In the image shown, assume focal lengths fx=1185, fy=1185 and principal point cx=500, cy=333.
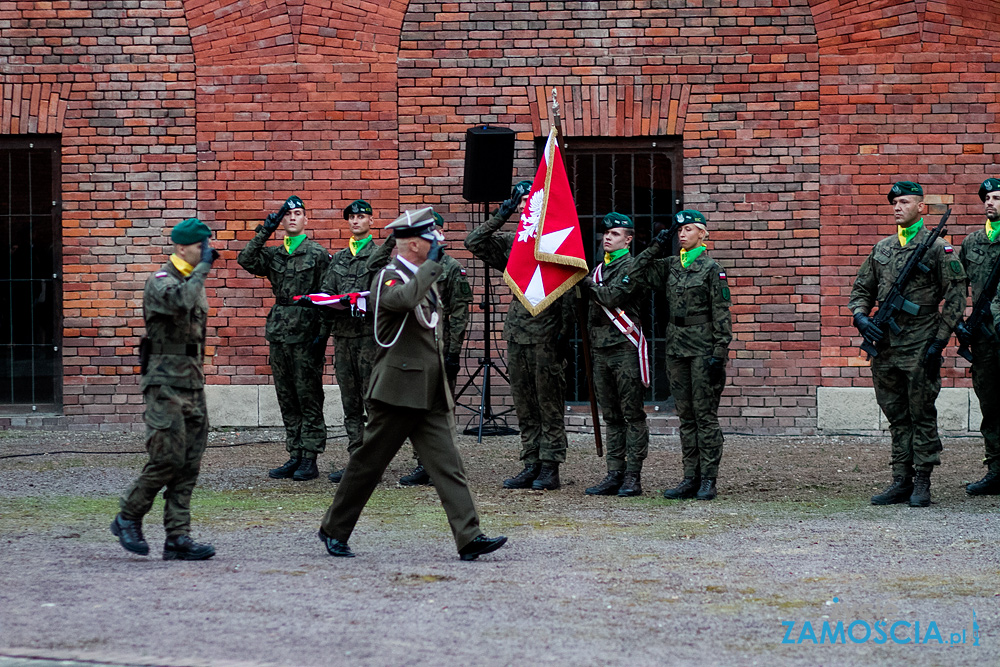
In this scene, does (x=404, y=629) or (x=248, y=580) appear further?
(x=248, y=580)

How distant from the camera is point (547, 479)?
8.62 meters

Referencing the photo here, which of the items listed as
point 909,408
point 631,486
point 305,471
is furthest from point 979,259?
point 305,471

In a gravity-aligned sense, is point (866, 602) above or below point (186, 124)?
below

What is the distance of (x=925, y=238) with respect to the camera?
7.93m

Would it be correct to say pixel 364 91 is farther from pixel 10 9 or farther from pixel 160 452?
pixel 160 452

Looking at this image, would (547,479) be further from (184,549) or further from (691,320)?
(184,549)

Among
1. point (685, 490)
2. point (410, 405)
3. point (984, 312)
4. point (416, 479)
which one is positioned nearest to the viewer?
point (410, 405)

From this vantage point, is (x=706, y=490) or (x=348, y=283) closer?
(x=706, y=490)

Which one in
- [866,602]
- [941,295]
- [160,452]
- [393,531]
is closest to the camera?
[866,602]

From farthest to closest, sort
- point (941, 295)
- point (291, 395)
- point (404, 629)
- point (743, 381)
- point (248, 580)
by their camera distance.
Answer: point (743, 381)
point (291, 395)
point (941, 295)
point (248, 580)
point (404, 629)

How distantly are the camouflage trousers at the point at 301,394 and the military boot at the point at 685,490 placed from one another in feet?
9.02

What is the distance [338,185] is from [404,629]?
7.33 meters

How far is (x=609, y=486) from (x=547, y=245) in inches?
69.6

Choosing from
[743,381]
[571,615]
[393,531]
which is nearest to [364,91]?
[743,381]
